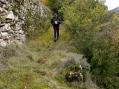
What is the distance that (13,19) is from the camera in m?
18.3

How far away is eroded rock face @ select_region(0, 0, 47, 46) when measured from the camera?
1708 centimetres

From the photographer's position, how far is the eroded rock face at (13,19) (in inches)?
672

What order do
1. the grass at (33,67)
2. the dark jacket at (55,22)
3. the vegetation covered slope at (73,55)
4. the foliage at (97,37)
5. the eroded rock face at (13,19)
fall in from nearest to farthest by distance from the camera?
the grass at (33,67)
the vegetation covered slope at (73,55)
the foliage at (97,37)
the eroded rock face at (13,19)
the dark jacket at (55,22)

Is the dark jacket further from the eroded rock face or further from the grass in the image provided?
the grass

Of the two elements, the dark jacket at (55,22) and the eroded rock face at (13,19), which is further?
the dark jacket at (55,22)

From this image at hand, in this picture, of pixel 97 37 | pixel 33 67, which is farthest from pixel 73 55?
pixel 33 67

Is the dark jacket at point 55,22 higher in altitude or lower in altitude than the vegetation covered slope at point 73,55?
higher

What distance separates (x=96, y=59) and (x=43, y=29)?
6.99 m

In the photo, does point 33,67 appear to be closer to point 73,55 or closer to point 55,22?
point 73,55

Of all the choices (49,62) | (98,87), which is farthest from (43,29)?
(98,87)

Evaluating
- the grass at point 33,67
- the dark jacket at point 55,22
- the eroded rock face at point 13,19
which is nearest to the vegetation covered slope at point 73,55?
the grass at point 33,67

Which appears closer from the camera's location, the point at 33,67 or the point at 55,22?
the point at 33,67

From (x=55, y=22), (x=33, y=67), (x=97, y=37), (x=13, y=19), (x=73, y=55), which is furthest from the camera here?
(x=55, y=22)

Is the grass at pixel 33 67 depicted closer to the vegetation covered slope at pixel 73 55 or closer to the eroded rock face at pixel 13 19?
the vegetation covered slope at pixel 73 55
